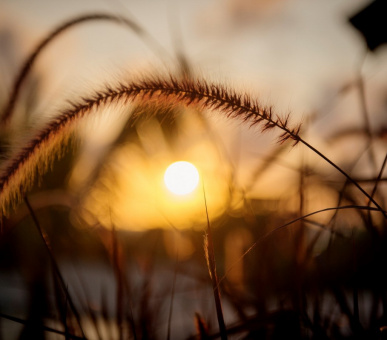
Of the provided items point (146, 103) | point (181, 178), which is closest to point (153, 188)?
point (181, 178)

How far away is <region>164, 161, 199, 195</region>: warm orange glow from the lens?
4.56 feet

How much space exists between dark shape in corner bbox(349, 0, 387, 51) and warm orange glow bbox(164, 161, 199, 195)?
85cm

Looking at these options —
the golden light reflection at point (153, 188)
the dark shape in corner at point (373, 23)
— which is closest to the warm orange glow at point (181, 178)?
the golden light reflection at point (153, 188)

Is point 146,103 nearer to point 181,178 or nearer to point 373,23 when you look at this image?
point 181,178

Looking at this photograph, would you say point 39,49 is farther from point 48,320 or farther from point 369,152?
point 369,152

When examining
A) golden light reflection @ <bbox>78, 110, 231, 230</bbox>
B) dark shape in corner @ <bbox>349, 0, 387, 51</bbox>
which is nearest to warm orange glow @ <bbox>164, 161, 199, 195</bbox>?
golden light reflection @ <bbox>78, 110, 231, 230</bbox>

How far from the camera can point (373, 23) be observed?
5.96 ft

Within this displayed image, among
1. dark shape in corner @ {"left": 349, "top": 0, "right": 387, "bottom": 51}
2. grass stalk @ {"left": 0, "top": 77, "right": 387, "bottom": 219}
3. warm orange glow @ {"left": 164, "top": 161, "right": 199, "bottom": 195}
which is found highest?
dark shape in corner @ {"left": 349, "top": 0, "right": 387, "bottom": 51}

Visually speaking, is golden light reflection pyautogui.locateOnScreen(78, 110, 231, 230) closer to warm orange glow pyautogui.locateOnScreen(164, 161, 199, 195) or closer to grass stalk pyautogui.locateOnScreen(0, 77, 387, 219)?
warm orange glow pyautogui.locateOnScreen(164, 161, 199, 195)

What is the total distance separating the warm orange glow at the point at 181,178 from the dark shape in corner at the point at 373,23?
846mm

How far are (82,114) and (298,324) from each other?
64 centimetres

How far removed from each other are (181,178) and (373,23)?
3.56 feet

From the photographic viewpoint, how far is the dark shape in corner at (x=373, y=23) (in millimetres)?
1754

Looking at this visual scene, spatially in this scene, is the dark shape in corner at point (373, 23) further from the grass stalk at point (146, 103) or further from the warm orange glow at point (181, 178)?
the grass stalk at point (146, 103)
